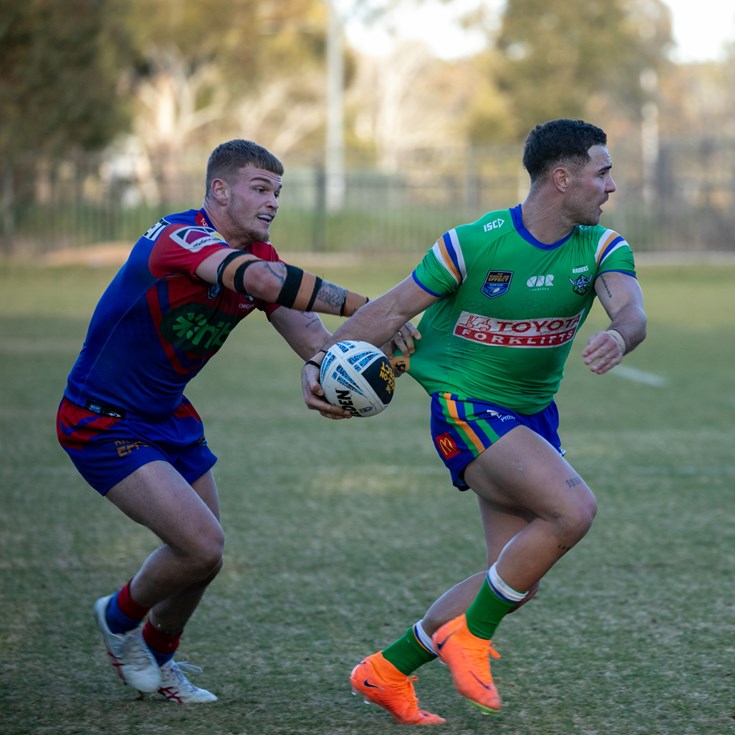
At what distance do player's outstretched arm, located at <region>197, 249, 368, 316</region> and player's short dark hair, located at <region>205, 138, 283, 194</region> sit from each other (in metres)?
0.42

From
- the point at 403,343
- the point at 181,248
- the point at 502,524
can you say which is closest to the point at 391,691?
the point at 502,524

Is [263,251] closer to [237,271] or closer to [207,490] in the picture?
[237,271]

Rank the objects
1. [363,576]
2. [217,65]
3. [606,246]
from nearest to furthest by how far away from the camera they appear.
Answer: [606,246], [363,576], [217,65]

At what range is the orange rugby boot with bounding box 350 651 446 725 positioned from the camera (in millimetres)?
4453

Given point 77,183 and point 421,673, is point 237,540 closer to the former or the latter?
point 421,673

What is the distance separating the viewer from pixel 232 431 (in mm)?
10727

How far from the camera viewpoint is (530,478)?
14.0 ft

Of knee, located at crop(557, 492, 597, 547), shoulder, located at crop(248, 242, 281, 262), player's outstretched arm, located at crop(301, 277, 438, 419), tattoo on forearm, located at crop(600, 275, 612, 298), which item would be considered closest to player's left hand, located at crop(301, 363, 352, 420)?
player's outstretched arm, located at crop(301, 277, 438, 419)

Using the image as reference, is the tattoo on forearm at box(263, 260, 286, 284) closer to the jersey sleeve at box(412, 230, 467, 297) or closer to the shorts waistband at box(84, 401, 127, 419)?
the jersey sleeve at box(412, 230, 467, 297)

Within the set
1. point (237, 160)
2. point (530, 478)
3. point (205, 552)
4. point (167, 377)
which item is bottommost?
point (205, 552)

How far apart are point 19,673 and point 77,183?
2810 centimetres

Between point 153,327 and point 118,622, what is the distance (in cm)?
115

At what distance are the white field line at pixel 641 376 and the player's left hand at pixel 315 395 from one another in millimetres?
9264

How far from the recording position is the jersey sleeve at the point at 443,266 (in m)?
4.45
